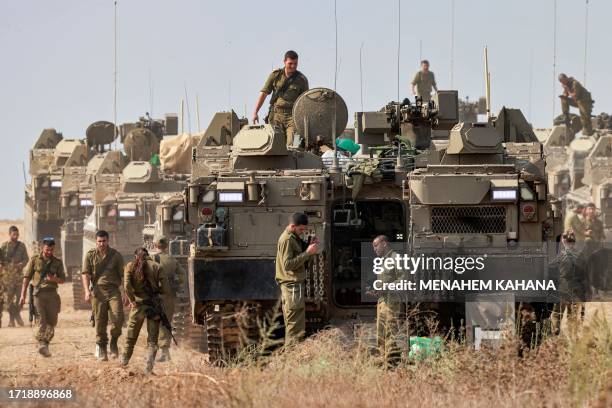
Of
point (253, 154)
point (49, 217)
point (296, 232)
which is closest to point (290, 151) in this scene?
point (253, 154)

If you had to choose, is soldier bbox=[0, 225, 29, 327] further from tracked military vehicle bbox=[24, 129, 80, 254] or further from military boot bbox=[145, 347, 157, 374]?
military boot bbox=[145, 347, 157, 374]

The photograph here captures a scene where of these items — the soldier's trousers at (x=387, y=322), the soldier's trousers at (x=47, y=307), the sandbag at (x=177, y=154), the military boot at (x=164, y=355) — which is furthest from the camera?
the sandbag at (x=177, y=154)

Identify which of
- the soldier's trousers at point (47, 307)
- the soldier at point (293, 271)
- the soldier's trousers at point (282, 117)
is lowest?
the soldier's trousers at point (47, 307)

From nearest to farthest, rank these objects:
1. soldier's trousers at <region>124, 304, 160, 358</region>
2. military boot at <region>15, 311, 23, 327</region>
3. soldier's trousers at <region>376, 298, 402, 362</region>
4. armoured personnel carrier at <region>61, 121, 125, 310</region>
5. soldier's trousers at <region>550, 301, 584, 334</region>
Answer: soldier's trousers at <region>376, 298, 402, 362</region> → soldier's trousers at <region>550, 301, 584, 334</region> → soldier's trousers at <region>124, 304, 160, 358</region> → military boot at <region>15, 311, 23, 327</region> → armoured personnel carrier at <region>61, 121, 125, 310</region>

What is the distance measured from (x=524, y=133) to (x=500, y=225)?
4.08m

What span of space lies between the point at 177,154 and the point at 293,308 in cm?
1480

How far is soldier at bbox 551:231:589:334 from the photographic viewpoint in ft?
50.7

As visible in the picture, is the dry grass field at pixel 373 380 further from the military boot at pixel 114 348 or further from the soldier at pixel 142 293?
the military boot at pixel 114 348

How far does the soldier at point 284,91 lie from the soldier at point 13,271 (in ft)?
22.1

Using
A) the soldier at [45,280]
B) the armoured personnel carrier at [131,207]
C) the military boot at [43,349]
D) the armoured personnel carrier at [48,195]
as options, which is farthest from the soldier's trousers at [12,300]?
the armoured personnel carrier at [48,195]

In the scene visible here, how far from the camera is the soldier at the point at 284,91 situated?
19609 millimetres

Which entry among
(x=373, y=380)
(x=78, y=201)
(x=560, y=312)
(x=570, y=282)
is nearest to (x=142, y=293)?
(x=560, y=312)

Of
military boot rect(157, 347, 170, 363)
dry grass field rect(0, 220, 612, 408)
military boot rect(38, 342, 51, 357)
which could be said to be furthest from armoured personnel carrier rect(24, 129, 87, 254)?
dry grass field rect(0, 220, 612, 408)

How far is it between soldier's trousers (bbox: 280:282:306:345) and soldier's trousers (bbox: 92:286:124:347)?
12.8 ft
